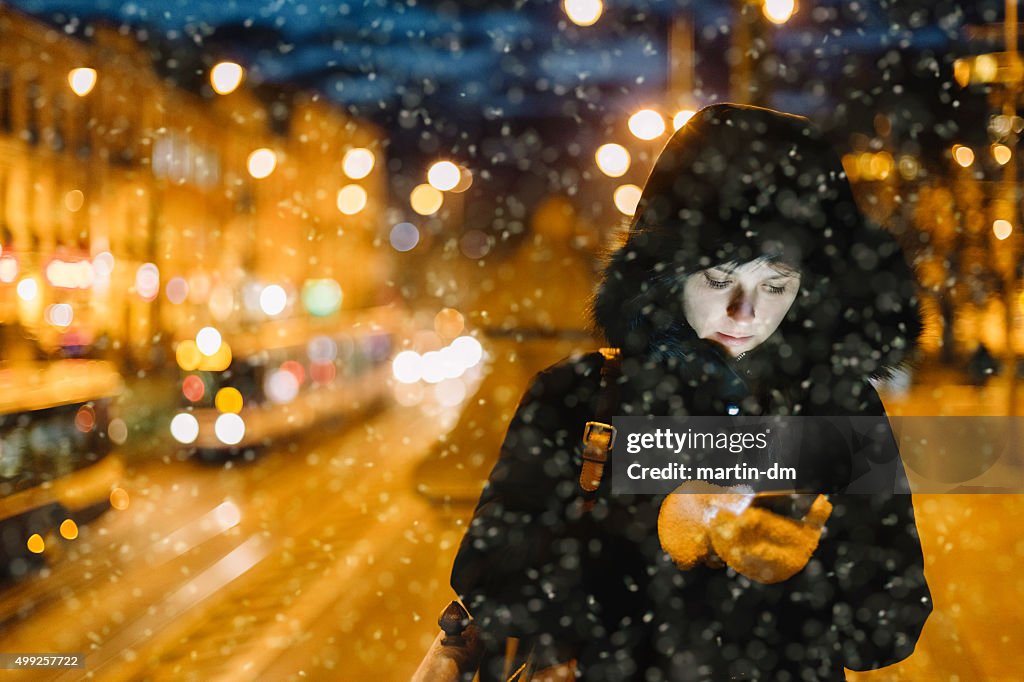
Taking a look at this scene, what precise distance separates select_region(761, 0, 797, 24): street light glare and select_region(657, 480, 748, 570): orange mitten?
462 cm

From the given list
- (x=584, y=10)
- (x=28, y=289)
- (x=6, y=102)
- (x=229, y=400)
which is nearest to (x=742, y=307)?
(x=584, y=10)

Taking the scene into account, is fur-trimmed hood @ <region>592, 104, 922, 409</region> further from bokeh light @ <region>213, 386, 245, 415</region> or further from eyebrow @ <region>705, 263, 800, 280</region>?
bokeh light @ <region>213, 386, 245, 415</region>

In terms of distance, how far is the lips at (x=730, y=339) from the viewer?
6.56 feet

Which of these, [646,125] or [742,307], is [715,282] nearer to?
[742,307]

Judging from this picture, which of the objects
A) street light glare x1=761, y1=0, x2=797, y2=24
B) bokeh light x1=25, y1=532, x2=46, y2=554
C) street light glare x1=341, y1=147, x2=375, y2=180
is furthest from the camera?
street light glare x1=341, y1=147, x2=375, y2=180

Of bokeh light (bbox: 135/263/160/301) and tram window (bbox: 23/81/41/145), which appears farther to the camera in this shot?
bokeh light (bbox: 135/263/160/301)

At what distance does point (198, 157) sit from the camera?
33.7 m

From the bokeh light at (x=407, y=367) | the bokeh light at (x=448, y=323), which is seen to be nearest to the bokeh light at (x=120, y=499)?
the bokeh light at (x=407, y=367)

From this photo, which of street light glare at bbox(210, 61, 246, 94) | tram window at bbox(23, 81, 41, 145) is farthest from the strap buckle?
tram window at bbox(23, 81, 41, 145)

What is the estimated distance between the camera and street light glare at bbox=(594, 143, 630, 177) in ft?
23.9

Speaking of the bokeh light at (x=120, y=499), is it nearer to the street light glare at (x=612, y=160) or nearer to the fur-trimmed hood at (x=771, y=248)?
the street light glare at (x=612, y=160)

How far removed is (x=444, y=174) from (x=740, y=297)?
8.14 m

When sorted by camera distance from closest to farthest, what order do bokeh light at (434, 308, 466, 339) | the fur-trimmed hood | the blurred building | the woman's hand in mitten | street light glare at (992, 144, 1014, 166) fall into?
1. the woman's hand in mitten
2. the fur-trimmed hood
3. street light glare at (992, 144, 1014, 166)
4. the blurred building
5. bokeh light at (434, 308, 466, 339)

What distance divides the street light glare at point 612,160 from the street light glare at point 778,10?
1.70 metres
